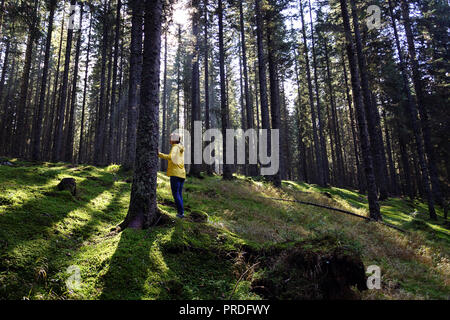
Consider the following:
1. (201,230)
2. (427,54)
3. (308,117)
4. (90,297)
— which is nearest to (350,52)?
(201,230)

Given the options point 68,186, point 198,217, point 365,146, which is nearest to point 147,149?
point 198,217

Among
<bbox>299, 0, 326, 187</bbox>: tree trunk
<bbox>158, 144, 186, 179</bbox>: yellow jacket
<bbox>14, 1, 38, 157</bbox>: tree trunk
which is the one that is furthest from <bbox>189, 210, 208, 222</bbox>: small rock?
<bbox>299, 0, 326, 187</bbox>: tree trunk

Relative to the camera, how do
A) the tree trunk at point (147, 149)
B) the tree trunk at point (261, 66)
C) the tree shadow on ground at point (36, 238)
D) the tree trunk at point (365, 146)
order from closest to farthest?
the tree shadow on ground at point (36, 238) < the tree trunk at point (147, 149) < the tree trunk at point (365, 146) < the tree trunk at point (261, 66)

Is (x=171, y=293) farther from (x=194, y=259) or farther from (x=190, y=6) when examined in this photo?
(x=190, y=6)

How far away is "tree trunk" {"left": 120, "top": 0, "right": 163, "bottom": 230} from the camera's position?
5.32 meters

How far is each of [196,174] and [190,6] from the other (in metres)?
11.1

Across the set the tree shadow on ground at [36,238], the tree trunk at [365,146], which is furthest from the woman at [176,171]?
the tree trunk at [365,146]

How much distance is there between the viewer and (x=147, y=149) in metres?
5.45

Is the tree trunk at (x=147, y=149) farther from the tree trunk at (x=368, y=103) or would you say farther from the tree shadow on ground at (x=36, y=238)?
the tree trunk at (x=368, y=103)

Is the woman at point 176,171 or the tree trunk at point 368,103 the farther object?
the tree trunk at point 368,103

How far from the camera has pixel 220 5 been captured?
16234 mm

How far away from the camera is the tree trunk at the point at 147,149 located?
17.5 ft

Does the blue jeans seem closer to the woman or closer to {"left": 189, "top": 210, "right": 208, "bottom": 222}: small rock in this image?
the woman

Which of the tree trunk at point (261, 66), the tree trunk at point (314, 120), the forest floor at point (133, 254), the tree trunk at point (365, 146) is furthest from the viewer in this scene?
the tree trunk at point (314, 120)
